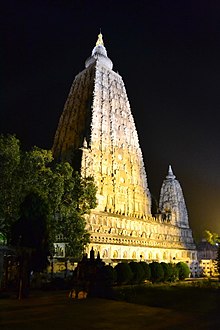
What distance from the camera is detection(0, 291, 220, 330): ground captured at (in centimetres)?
812

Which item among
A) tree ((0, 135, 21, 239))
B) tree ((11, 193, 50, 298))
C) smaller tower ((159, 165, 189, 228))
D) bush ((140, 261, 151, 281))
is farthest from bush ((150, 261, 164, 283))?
smaller tower ((159, 165, 189, 228))

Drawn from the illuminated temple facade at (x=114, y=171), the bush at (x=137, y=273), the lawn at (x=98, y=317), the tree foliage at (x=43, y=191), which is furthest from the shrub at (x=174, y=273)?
the lawn at (x=98, y=317)

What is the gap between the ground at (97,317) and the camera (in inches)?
Answer: 320

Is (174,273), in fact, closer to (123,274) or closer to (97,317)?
(123,274)

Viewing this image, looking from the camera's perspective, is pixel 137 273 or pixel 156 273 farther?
pixel 156 273

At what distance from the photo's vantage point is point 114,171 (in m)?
49.0

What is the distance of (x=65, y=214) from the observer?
89.8 ft

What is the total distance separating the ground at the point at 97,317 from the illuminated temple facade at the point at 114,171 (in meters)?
27.5

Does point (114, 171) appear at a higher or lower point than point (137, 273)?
higher

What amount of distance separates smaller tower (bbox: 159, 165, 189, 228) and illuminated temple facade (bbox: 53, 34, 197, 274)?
0.66 feet

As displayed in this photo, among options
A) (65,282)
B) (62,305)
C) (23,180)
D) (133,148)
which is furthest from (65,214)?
(133,148)

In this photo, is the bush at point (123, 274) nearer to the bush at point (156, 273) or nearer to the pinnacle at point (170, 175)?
the bush at point (156, 273)

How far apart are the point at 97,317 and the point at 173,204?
54665 millimetres

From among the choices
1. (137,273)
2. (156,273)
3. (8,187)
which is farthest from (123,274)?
(8,187)
